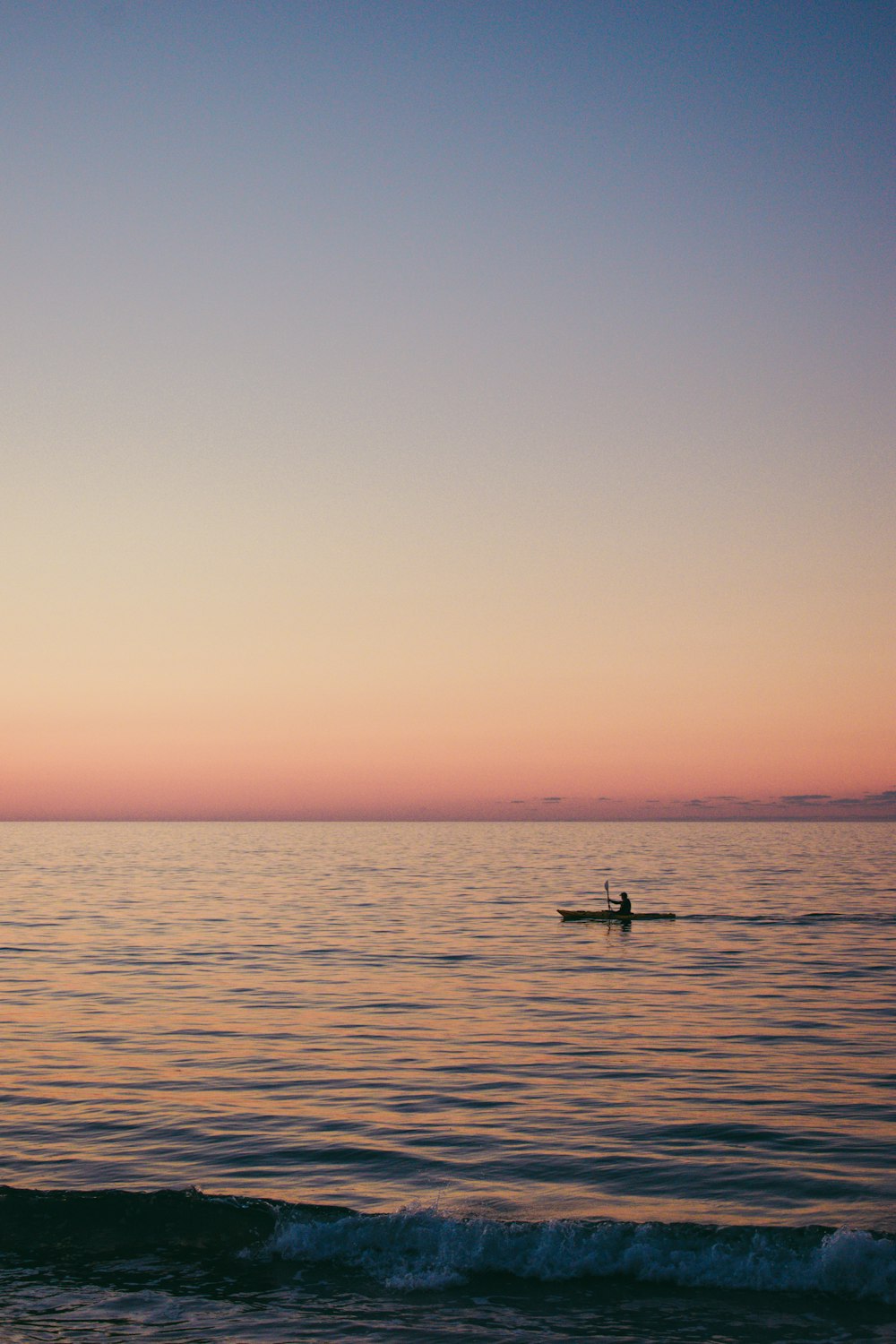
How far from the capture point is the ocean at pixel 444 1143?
41.3ft

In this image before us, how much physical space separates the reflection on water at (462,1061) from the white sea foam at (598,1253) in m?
1.25

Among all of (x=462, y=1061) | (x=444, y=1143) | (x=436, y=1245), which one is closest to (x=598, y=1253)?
(x=436, y=1245)

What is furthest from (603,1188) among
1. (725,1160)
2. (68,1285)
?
(68,1285)

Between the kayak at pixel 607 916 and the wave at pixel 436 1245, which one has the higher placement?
the wave at pixel 436 1245

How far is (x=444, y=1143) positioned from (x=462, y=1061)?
597cm

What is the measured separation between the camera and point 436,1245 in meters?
14.0

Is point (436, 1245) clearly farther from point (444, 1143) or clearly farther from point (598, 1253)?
point (444, 1143)

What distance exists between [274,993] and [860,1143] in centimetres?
1881

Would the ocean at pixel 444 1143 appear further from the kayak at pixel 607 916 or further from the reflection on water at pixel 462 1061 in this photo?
the kayak at pixel 607 916

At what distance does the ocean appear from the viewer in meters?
12.6

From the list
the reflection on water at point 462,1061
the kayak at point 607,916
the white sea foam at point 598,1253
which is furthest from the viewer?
the kayak at point 607,916

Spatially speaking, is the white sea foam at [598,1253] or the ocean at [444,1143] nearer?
the ocean at [444,1143]

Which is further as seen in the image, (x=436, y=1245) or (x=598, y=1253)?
(x=436, y=1245)

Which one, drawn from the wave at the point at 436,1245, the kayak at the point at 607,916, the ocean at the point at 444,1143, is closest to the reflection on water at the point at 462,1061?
the ocean at the point at 444,1143
